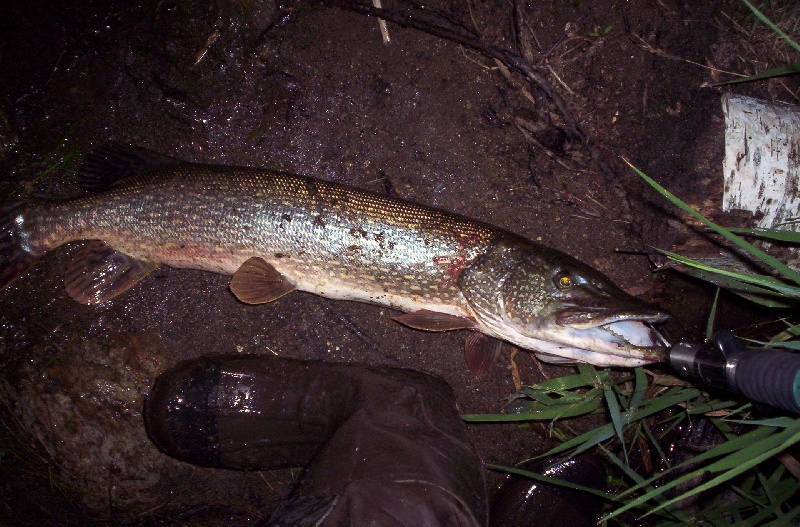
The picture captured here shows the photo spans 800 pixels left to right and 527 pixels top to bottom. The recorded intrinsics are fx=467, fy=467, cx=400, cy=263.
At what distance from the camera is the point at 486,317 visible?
259 cm

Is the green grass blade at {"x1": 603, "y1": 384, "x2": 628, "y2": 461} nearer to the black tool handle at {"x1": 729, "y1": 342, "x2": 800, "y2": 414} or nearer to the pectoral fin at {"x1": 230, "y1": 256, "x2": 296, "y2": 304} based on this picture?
the black tool handle at {"x1": 729, "y1": 342, "x2": 800, "y2": 414}

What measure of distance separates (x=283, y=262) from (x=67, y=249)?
5.00 feet

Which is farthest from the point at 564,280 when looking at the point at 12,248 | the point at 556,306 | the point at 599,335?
the point at 12,248

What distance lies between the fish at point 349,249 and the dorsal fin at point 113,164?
0.13m

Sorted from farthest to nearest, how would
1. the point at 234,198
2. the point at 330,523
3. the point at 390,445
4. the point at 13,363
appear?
the point at 13,363, the point at 234,198, the point at 390,445, the point at 330,523

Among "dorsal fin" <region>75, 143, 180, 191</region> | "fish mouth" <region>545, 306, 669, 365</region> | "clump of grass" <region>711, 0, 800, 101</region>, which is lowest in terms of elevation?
"fish mouth" <region>545, 306, 669, 365</region>

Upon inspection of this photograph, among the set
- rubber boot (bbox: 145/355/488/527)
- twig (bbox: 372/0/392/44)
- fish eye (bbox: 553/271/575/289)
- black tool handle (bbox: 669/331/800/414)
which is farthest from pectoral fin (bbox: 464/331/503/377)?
twig (bbox: 372/0/392/44)

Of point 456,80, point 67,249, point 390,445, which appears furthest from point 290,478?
point 456,80

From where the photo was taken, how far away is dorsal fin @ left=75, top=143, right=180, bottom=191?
9.05 feet

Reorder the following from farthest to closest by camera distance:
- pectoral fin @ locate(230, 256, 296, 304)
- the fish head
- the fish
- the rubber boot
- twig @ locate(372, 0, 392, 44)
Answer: twig @ locate(372, 0, 392, 44)
pectoral fin @ locate(230, 256, 296, 304)
the fish
the fish head
the rubber boot

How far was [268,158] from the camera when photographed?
2.95 meters

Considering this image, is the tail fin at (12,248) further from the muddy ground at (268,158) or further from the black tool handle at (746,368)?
the black tool handle at (746,368)

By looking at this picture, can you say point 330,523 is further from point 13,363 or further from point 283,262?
point 13,363

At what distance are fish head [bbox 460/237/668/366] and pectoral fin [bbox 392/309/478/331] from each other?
11 centimetres
